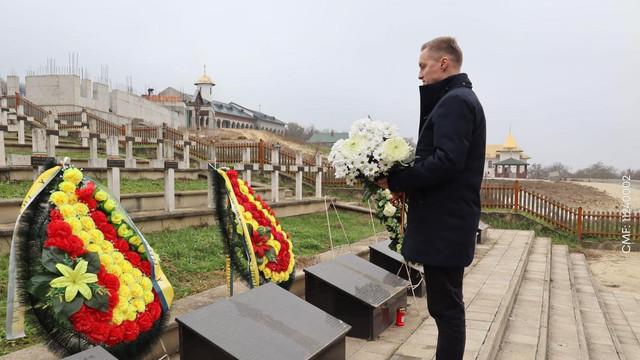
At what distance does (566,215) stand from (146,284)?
14.0 m

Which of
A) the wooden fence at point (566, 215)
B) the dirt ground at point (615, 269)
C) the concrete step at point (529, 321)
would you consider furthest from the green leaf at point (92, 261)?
the wooden fence at point (566, 215)

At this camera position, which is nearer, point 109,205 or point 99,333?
point 99,333

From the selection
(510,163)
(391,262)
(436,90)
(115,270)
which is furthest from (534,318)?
(510,163)

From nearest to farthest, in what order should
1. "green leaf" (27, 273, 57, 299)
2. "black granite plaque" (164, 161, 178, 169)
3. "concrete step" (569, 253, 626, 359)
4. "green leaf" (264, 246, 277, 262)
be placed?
1. "green leaf" (27, 273, 57, 299)
2. "green leaf" (264, 246, 277, 262)
3. "concrete step" (569, 253, 626, 359)
4. "black granite plaque" (164, 161, 178, 169)

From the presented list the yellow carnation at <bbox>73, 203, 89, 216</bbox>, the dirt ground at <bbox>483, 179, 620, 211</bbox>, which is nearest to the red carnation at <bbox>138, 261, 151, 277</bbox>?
the yellow carnation at <bbox>73, 203, 89, 216</bbox>

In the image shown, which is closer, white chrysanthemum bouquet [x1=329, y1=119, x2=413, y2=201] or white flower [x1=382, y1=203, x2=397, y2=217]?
white chrysanthemum bouquet [x1=329, y1=119, x2=413, y2=201]

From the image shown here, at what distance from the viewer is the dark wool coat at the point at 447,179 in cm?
218

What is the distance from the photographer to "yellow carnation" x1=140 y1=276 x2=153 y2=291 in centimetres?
258

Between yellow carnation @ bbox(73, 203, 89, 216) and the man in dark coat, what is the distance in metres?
1.75

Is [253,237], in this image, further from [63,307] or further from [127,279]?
[63,307]

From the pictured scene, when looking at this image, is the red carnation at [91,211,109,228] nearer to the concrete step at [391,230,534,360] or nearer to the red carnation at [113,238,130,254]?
the red carnation at [113,238,130,254]

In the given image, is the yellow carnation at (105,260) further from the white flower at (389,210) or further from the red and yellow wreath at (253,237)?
the white flower at (389,210)

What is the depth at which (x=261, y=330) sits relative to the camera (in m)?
2.47

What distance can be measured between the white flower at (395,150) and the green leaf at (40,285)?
181cm
